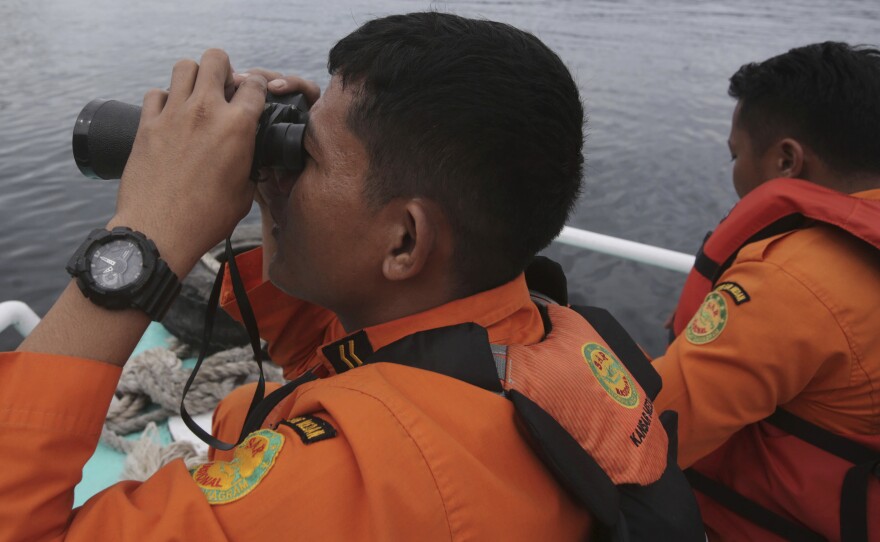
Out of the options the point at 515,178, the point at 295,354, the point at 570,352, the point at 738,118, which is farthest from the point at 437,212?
the point at 738,118

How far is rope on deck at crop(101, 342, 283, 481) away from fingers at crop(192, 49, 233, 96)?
1.42 metres

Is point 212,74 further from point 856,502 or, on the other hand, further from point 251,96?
point 856,502

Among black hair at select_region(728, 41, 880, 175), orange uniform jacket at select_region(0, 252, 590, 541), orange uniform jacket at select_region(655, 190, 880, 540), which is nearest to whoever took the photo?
orange uniform jacket at select_region(0, 252, 590, 541)

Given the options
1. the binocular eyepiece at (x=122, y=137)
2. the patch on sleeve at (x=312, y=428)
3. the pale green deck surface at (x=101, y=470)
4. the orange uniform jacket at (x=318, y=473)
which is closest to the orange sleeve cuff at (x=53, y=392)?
the orange uniform jacket at (x=318, y=473)

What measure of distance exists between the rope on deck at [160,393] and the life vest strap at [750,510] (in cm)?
150

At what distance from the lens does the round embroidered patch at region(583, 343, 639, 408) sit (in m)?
0.98

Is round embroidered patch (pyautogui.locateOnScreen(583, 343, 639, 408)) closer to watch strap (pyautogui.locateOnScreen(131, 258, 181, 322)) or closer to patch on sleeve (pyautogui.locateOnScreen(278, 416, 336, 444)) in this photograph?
patch on sleeve (pyautogui.locateOnScreen(278, 416, 336, 444))

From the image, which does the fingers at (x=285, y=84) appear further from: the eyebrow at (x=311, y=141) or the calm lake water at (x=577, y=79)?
the calm lake water at (x=577, y=79)

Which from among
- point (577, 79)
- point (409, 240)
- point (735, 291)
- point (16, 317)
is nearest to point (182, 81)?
point (409, 240)

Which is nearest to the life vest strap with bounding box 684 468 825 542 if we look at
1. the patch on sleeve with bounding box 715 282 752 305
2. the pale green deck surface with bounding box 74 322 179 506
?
the patch on sleeve with bounding box 715 282 752 305

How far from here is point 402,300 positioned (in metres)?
1.09

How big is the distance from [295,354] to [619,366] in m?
0.86

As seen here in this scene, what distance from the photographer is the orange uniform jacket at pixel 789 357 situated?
1.39m

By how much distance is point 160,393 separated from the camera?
7.77 feet
